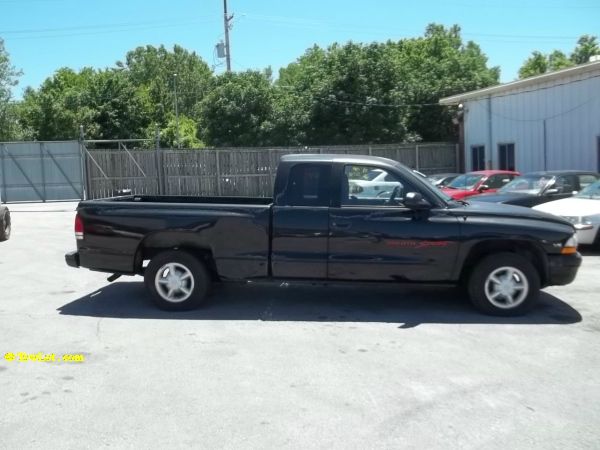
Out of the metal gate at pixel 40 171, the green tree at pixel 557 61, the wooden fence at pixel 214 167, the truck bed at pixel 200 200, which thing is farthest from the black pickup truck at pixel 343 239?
the green tree at pixel 557 61

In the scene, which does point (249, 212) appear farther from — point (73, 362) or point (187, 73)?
point (187, 73)

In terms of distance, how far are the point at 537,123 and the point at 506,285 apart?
17145mm

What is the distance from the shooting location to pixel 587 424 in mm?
4422

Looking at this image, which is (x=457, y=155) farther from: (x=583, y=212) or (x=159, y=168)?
(x=583, y=212)

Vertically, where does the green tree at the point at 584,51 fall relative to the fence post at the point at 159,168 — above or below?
above

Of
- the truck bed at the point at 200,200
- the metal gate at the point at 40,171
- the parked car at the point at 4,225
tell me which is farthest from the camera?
the metal gate at the point at 40,171

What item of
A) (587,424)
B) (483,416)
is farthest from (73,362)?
(587,424)

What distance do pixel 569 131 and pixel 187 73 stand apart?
69944 millimetres

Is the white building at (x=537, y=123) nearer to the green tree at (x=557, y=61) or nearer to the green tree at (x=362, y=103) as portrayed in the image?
the green tree at (x=362, y=103)

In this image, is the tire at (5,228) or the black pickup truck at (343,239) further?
the tire at (5,228)

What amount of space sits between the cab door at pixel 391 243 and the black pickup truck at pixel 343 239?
11 millimetres

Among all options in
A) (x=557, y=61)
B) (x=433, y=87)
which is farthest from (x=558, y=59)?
(x=433, y=87)

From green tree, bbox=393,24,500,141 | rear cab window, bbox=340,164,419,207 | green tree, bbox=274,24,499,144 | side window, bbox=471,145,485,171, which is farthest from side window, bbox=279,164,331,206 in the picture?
green tree, bbox=393,24,500,141

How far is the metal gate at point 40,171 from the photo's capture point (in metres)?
28.4
